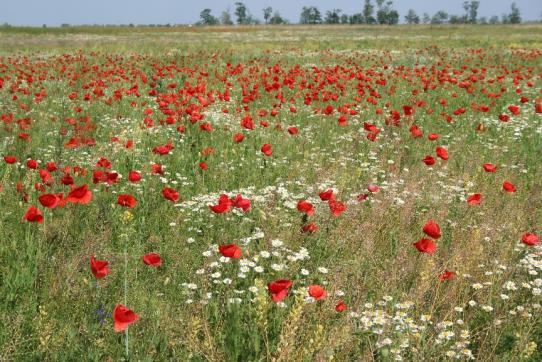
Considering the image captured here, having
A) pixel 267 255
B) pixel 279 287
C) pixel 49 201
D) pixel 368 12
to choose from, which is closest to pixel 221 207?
A: pixel 267 255

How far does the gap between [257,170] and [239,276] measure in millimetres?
2950

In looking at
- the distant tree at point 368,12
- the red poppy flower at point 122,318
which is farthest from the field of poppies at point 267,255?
the distant tree at point 368,12

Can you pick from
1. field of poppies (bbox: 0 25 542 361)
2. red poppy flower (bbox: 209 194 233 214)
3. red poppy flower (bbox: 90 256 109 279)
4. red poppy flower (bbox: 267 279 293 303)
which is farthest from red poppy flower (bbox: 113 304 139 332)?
red poppy flower (bbox: 209 194 233 214)

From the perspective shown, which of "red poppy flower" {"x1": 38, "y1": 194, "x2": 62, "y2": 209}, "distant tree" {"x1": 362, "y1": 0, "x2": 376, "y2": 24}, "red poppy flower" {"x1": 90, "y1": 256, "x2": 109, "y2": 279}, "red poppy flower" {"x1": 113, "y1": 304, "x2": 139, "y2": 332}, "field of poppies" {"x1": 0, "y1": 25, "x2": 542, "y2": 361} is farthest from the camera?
"distant tree" {"x1": 362, "y1": 0, "x2": 376, "y2": 24}

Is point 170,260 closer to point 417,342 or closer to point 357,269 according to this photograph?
point 357,269

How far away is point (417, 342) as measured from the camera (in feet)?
8.83

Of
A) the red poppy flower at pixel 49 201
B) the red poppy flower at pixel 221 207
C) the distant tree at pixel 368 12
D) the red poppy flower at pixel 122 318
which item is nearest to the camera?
the red poppy flower at pixel 122 318

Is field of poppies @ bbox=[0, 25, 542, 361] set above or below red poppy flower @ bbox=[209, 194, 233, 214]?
below

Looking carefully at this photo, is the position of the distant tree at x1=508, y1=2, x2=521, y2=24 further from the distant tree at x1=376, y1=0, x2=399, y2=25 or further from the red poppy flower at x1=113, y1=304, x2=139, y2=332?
the red poppy flower at x1=113, y1=304, x2=139, y2=332

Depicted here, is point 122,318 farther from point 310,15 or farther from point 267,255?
point 310,15

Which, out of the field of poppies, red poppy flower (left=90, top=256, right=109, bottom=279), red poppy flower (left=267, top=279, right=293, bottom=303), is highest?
red poppy flower (left=90, top=256, right=109, bottom=279)

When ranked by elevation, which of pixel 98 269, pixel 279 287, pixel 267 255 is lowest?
pixel 267 255

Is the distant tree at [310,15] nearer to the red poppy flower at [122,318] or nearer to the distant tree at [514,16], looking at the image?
the distant tree at [514,16]

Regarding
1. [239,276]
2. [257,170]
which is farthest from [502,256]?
[257,170]
